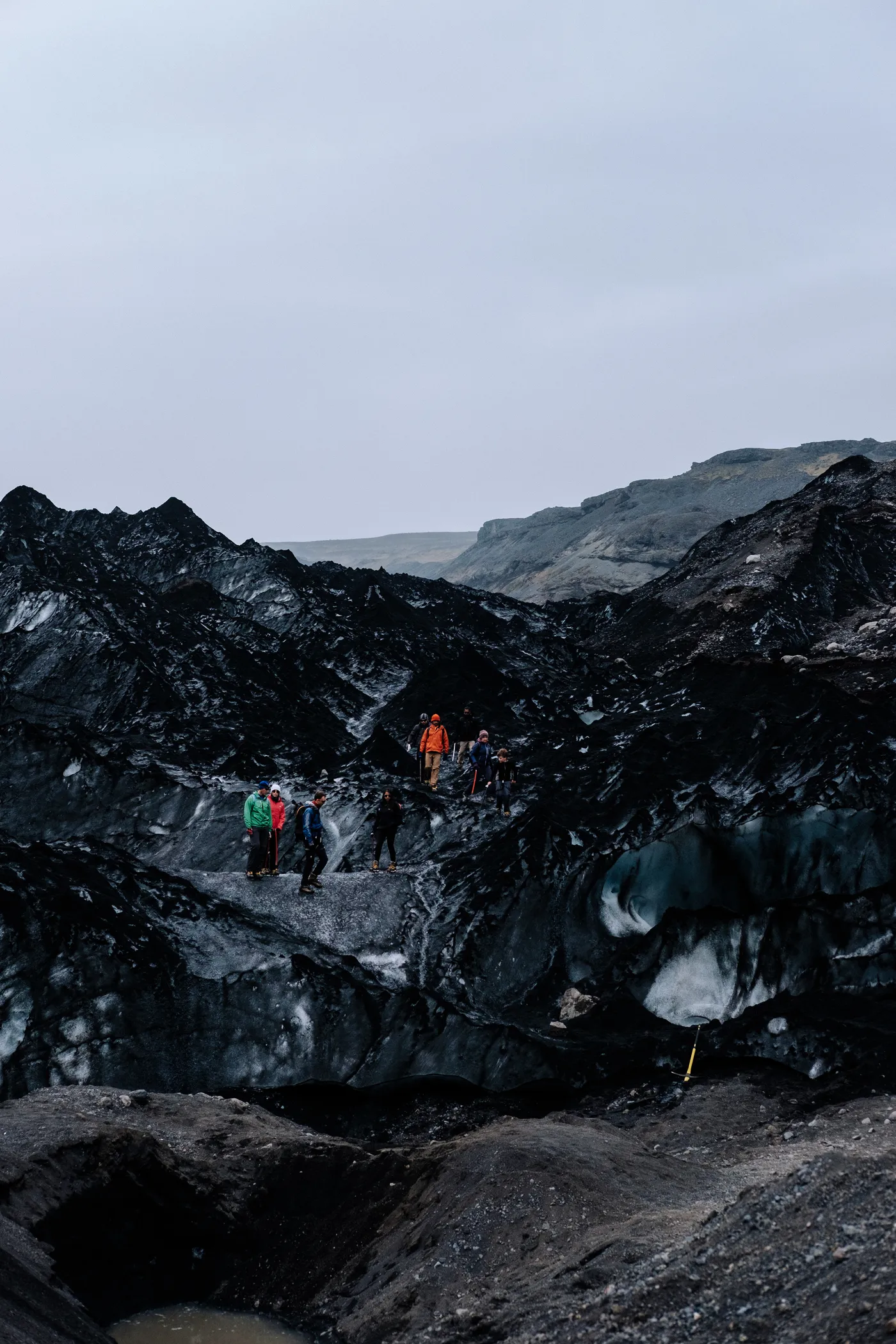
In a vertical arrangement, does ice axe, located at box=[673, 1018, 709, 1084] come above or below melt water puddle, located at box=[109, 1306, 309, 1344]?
above

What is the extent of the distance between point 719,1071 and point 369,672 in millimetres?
18548

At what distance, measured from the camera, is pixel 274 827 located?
57.1ft

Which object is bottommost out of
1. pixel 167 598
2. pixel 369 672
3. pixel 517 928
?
pixel 517 928

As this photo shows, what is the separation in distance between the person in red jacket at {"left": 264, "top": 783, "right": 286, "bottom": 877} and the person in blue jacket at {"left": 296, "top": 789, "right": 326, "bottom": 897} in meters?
0.27

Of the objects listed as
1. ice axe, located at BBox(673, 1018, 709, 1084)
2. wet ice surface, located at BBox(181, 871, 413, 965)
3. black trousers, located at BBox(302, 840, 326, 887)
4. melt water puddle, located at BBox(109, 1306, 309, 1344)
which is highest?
black trousers, located at BBox(302, 840, 326, 887)

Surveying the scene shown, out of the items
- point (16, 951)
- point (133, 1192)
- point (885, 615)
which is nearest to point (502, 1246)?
point (133, 1192)

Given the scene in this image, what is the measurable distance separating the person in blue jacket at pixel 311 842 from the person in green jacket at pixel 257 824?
0.47 m

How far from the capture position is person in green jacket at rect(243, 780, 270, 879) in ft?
56.3

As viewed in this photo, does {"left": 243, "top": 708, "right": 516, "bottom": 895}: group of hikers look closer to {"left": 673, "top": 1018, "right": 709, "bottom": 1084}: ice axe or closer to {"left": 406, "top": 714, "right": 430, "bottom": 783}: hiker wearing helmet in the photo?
{"left": 406, "top": 714, "right": 430, "bottom": 783}: hiker wearing helmet

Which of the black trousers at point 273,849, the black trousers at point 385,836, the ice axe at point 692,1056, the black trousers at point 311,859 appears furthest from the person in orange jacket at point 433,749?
the ice axe at point 692,1056

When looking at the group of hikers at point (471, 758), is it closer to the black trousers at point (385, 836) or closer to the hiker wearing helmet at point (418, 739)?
the hiker wearing helmet at point (418, 739)

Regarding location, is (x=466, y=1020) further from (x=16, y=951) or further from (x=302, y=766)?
(x=302, y=766)

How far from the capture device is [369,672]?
31062mm

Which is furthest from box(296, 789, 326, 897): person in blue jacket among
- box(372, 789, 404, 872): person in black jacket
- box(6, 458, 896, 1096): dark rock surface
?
box(372, 789, 404, 872): person in black jacket
